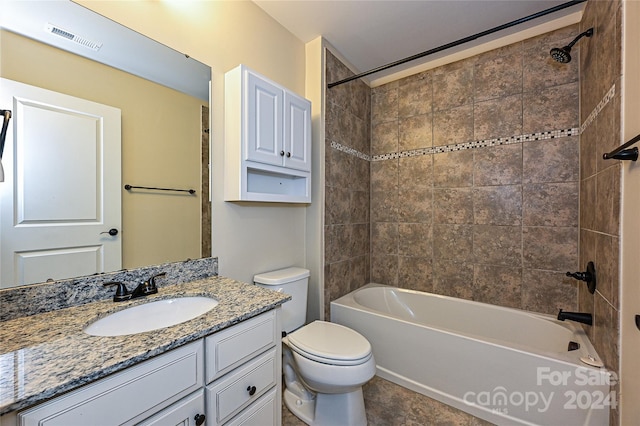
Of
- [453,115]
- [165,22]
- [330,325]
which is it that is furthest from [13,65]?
[453,115]

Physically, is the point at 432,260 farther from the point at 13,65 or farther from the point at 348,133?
the point at 13,65

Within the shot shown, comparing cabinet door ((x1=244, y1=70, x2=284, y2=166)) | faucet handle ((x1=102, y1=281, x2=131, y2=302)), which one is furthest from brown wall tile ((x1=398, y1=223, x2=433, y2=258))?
faucet handle ((x1=102, y1=281, x2=131, y2=302))

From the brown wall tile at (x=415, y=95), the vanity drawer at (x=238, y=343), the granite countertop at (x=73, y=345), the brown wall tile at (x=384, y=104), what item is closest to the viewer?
the granite countertop at (x=73, y=345)

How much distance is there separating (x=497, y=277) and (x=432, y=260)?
49 cm

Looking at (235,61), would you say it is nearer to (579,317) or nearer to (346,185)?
(346,185)

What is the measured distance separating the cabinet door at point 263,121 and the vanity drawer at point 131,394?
3.37 ft

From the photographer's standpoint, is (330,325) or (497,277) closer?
(330,325)

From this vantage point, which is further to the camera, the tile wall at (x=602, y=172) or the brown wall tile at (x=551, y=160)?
the brown wall tile at (x=551, y=160)

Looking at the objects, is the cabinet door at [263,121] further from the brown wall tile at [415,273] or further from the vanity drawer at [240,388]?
the brown wall tile at [415,273]

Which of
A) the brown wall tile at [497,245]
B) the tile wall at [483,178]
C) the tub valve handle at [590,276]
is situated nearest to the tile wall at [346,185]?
the tile wall at [483,178]

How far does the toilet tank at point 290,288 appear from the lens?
1.66 m

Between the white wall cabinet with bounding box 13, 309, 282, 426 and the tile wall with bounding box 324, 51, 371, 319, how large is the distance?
1.03 metres

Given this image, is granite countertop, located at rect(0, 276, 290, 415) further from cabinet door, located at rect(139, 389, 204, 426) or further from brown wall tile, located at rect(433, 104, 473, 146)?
brown wall tile, located at rect(433, 104, 473, 146)

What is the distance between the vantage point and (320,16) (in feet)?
5.95
